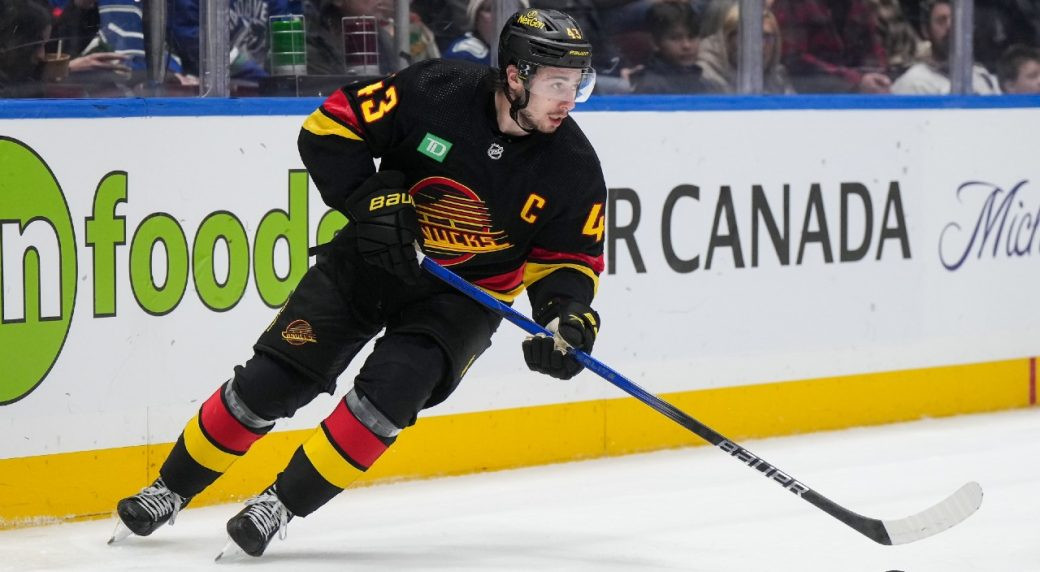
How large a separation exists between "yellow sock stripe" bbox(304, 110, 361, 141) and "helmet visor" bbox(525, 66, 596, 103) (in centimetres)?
35

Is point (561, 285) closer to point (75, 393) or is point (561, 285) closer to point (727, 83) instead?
point (75, 393)

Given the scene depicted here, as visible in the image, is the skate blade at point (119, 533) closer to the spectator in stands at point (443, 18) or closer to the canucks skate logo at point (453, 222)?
the canucks skate logo at point (453, 222)

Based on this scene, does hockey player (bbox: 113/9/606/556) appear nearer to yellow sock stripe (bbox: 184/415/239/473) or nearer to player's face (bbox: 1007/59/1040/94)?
yellow sock stripe (bbox: 184/415/239/473)

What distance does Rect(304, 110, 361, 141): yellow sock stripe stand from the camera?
3.24 m

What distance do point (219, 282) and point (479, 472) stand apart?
33.9 inches

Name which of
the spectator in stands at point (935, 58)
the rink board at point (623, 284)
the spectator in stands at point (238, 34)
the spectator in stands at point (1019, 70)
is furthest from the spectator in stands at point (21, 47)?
the spectator in stands at point (1019, 70)

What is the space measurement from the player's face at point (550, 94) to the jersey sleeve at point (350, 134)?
246 millimetres

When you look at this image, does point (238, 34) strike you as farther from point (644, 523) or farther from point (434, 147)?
point (644, 523)

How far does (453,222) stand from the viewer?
332 centimetres

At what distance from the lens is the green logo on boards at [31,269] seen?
11.8 ft

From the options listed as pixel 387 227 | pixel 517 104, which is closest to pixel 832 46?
pixel 517 104

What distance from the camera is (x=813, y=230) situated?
492 centimetres

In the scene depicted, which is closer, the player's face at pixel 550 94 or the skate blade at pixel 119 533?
the player's face at pixel 550 94

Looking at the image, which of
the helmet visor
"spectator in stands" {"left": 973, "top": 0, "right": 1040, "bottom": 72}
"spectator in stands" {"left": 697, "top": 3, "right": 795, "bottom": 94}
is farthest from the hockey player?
"spectator in stands" {"left": 973, "top": 0, "right": 1040, "bottom": 72}
